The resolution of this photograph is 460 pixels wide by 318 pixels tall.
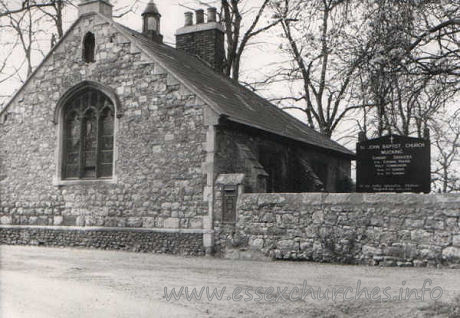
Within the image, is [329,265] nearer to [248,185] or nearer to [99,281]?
[248,185]

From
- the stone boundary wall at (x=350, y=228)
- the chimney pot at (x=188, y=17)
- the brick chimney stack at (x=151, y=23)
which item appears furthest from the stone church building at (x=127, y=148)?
the chimney pot at (x=188, y=17)

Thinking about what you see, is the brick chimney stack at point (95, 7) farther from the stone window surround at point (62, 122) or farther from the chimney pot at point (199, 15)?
the chimney pot at point (199, 15)

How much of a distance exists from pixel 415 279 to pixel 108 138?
9616 millimetres

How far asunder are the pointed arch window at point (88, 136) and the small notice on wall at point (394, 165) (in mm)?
6631

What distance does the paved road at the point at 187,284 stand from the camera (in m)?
6.38

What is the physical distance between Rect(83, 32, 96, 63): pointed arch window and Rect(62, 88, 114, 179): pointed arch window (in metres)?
0.90

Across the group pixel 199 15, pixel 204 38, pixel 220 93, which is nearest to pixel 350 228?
pixel 220 93

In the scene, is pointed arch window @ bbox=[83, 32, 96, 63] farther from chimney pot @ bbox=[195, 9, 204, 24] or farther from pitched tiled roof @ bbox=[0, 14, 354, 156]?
chimney pot @ bbox=[195, 9, 204, 24]

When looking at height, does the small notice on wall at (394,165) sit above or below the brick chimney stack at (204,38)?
below

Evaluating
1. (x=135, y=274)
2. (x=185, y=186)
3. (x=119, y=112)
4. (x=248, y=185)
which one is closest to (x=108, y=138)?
(x=119, y=112)

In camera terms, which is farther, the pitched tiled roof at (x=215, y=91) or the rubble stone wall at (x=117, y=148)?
the pitched tiled roof at (x=215, y=91)

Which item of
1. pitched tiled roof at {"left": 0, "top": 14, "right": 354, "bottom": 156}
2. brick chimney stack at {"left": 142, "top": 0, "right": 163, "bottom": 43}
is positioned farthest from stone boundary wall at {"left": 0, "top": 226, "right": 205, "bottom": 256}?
brick chimney stack at {"left": 142, "top": 0, "right": 163, "bottom": 43}

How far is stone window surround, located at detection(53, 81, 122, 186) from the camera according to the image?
15.6 m

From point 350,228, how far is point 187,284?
4365 mm
